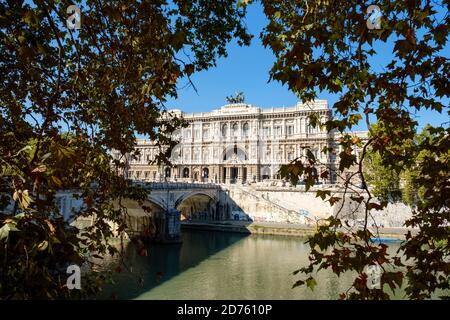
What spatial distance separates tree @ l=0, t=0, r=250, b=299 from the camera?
8.64ft

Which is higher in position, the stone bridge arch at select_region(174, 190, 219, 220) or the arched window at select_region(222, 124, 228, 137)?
the arched window at select_region(222, 124, 228, 137)

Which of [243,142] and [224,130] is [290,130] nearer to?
[243,142]

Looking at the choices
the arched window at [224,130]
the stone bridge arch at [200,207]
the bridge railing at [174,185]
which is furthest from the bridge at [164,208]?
the arched window at [224,130]

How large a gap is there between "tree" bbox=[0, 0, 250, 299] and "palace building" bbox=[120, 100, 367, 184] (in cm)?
4464

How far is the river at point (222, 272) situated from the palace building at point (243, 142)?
21.0 meters

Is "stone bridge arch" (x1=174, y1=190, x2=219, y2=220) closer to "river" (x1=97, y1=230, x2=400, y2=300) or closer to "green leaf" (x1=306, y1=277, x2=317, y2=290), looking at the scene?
"river" (x1=97, y1=230, x2=400, y2=300)

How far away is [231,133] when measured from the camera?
5425cm

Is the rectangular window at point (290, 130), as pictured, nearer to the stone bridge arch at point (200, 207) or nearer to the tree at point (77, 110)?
the stone bridge arch at point (200, 207)

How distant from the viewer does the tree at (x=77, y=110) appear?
263 centimetres

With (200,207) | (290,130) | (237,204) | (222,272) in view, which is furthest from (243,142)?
(222,272)

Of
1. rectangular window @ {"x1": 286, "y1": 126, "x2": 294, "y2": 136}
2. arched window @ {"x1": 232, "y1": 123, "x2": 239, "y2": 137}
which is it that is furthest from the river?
arched window @ {"x1": 232, "y1": 123, "x2": 239, "y2": 137}

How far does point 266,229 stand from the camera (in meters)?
34.7

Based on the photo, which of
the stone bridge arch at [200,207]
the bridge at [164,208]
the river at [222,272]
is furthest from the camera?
the stone bridge arch at [200,207]

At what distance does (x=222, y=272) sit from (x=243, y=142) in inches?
1341
